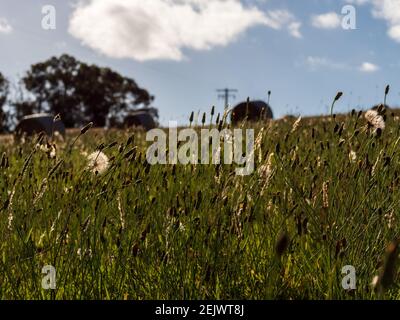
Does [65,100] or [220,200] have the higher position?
[65,100]

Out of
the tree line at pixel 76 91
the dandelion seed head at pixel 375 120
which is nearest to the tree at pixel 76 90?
the tree line at pixel 76 91

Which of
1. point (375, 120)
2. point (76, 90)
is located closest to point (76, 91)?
point (76, 90)

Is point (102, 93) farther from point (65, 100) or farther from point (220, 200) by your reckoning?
point (220, 200)

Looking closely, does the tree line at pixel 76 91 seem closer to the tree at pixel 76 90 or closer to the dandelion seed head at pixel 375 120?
the tree at pixel 76 90

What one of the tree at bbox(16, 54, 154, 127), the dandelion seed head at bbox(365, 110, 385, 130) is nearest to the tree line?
the tree at bbox(16, 54, 154, 127)

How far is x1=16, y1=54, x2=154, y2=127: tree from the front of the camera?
44.8 metres

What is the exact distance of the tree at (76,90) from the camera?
147ft

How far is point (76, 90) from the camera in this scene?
1780 inches

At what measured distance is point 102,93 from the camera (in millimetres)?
45719

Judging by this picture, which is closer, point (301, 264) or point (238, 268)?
point (238, 268)
